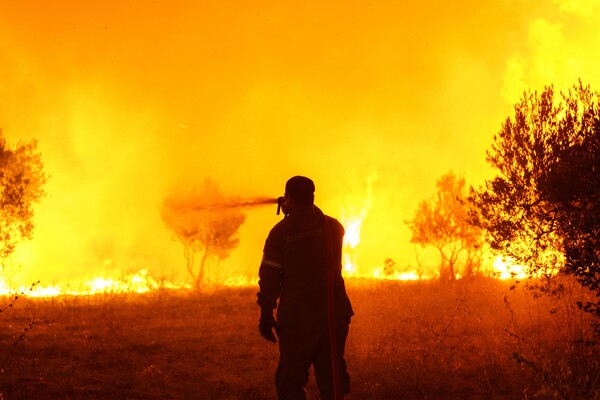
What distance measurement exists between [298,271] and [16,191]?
22.9 meters

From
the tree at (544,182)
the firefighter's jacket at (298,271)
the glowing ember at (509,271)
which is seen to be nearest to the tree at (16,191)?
the glowing ember at (509,271)

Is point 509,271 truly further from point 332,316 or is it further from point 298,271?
point 298,271

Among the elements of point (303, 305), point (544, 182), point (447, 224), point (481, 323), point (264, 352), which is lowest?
point (264, 352)

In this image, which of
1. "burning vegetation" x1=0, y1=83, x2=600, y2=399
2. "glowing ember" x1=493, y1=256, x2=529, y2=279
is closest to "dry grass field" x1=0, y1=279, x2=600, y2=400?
"burning vegetation" x1=0, y1=83, x2=600, y2=399

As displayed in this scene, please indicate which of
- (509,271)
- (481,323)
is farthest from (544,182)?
(481,323)

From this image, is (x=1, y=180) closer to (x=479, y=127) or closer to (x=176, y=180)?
(x=176, y=180)

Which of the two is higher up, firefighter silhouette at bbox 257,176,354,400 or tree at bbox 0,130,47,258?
tree at bbox 0,130,47,258

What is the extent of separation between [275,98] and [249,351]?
56.0m

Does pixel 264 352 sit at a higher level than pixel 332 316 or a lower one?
lower

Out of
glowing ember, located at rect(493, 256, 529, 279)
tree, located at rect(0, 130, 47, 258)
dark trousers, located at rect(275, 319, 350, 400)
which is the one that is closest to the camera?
dark trousers, located at rect(275, 319, 350, 400)

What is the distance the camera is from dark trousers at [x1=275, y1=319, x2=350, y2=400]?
19.7 ft

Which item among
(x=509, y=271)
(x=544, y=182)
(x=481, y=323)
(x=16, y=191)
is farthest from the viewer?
(x=16, y=191)

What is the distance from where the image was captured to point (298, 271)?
20.0ft

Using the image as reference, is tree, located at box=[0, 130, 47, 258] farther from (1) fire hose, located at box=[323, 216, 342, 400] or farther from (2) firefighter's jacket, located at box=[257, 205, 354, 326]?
(1) fire hose, located at box=[323, 216, 342, 400]
